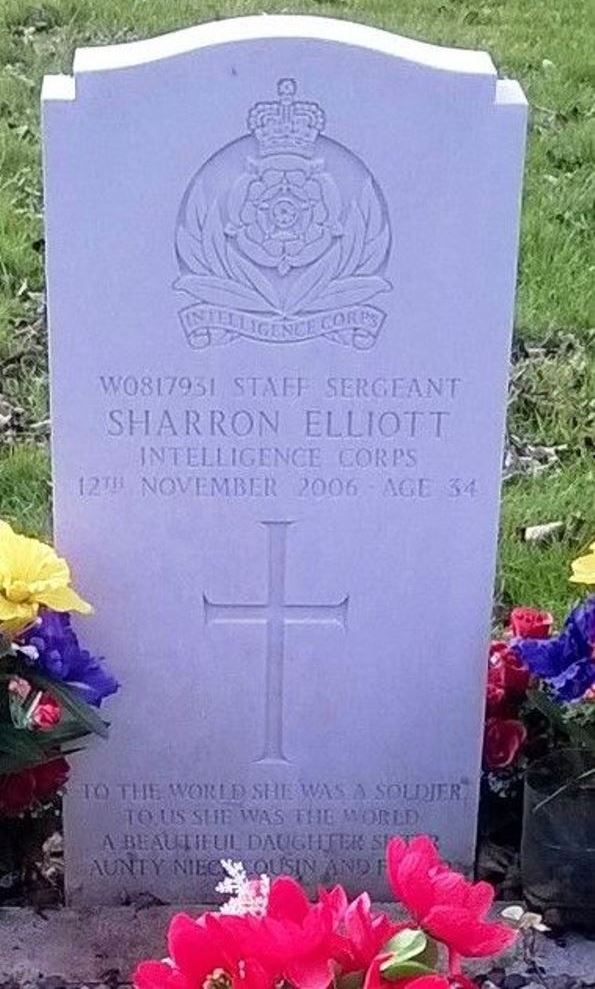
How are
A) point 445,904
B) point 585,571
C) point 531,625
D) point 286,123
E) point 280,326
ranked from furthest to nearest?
point 531,625 → point 585,571 → point 280,326 → point 286,123 → point 445,904

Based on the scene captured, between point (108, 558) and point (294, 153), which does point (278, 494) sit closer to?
point (108, 558)

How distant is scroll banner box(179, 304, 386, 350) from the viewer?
103 inches

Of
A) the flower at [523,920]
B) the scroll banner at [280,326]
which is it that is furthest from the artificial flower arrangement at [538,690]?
the scroll banner at [280,326]

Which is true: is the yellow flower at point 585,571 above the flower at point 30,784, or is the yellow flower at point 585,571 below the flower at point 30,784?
above

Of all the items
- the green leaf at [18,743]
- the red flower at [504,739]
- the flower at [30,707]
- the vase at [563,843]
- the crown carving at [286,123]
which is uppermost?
the crown carving at [286,123]

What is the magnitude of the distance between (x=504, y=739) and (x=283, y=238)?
882 mm

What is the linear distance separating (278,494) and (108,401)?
28 cm

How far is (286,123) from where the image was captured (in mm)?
2521

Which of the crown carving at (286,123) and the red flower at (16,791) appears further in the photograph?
the red flower at (16,791)

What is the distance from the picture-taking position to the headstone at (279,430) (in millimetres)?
2529

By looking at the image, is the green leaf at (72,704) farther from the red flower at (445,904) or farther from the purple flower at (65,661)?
the red flower at (445,904)

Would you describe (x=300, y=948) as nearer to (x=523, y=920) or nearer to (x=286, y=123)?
(x=523, y=920)

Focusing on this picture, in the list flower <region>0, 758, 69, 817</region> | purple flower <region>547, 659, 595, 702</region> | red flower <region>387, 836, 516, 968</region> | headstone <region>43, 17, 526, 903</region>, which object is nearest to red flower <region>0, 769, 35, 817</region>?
flower <region>0, 758, 69, 817</region>

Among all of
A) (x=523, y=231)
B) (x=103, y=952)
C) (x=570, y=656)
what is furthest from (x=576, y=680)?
(x=523, y=231)
